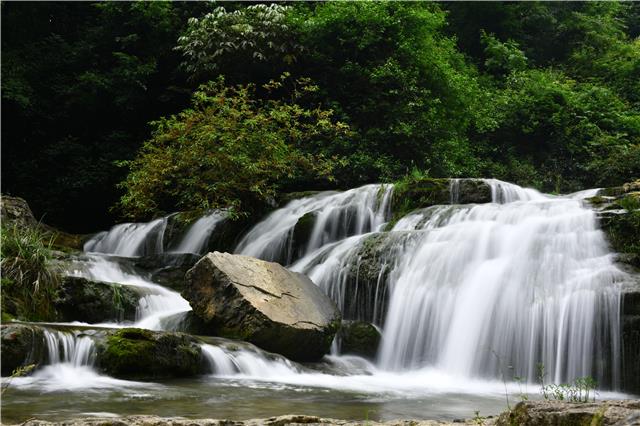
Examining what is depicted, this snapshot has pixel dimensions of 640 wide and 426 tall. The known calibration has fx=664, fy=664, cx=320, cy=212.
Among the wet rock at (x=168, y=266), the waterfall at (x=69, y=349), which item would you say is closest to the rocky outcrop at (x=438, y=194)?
the wet rock at (x=168, y=266)

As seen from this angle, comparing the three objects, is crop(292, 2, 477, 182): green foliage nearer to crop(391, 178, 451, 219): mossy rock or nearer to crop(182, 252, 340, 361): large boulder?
crop(391, 178, 451, 219): mossy rock

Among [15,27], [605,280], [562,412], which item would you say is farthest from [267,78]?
[562,412]

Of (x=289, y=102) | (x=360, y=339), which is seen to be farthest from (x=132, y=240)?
(x=360, y=339)

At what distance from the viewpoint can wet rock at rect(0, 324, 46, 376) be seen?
681cm

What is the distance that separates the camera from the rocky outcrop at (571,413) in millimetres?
2724

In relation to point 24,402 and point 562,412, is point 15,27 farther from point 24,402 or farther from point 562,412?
point 562,412

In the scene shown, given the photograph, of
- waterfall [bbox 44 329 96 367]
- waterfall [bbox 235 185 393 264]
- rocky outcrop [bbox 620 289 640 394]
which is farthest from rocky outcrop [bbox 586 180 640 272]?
waterfall [bbox 44 329 96 367]

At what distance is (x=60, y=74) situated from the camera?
2131cm

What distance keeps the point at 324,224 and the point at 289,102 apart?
7131mm

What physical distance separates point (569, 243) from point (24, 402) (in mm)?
7109

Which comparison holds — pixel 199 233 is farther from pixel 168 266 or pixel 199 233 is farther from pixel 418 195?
pixel 418 195

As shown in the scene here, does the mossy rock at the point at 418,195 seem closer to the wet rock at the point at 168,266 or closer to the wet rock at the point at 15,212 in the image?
the wet rock at the point at 168,266

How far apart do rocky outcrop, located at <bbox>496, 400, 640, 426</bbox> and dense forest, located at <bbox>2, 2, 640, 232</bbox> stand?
39.1 feet

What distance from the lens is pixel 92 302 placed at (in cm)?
964
